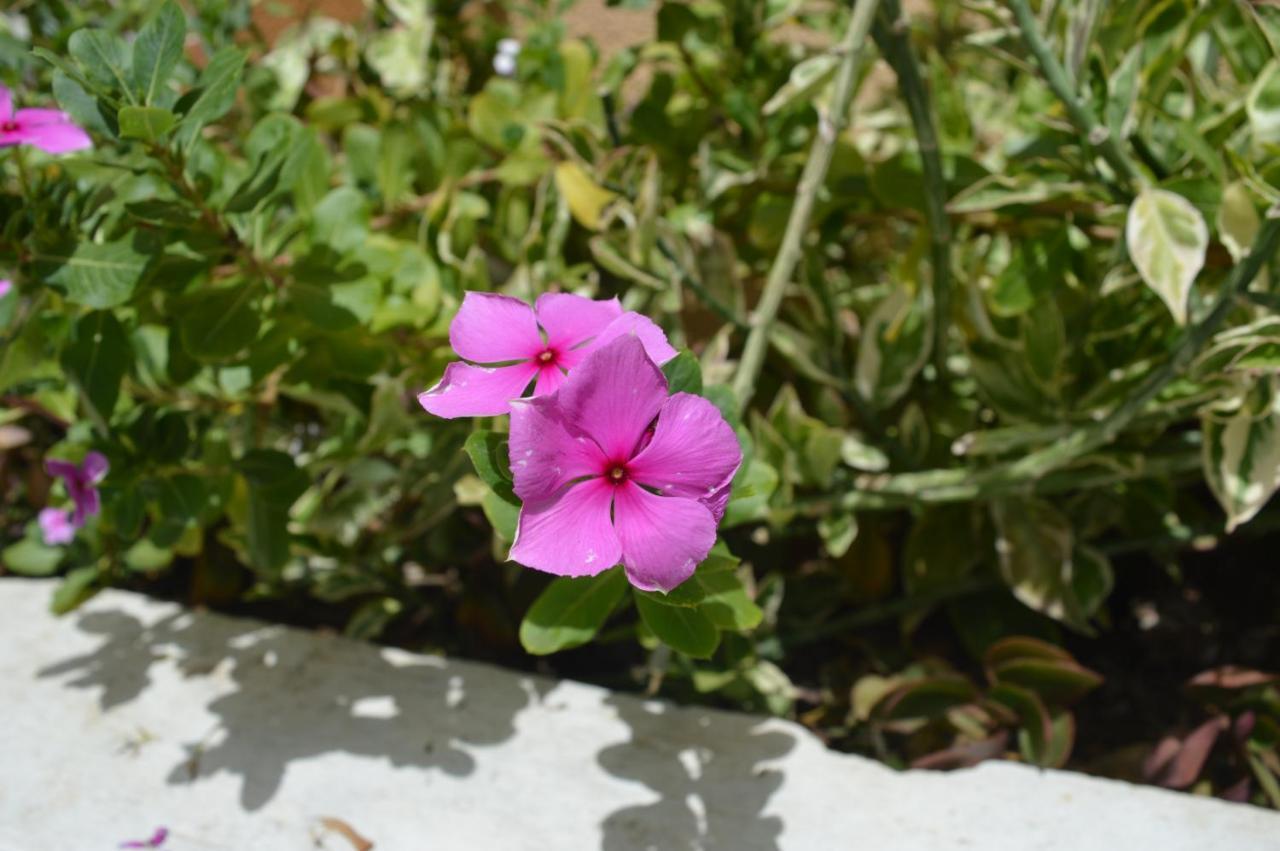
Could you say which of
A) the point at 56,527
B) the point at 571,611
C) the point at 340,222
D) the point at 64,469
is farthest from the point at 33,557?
the point at 571,611

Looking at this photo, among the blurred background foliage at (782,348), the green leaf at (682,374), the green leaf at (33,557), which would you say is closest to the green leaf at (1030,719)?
the blurred background foliage at (782,348)

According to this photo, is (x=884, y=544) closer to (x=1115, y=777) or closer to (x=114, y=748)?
(x=1115, y=777)

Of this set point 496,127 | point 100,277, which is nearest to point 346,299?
point 100,277

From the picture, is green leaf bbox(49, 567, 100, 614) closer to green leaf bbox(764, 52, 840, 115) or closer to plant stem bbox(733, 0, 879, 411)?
plant stem bbox(733, 0, 879, 411)

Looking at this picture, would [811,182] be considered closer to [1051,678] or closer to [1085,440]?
[1085,440]

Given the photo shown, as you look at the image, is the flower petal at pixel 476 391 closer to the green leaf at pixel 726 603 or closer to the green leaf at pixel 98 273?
the green leaf at pixel 726 603
